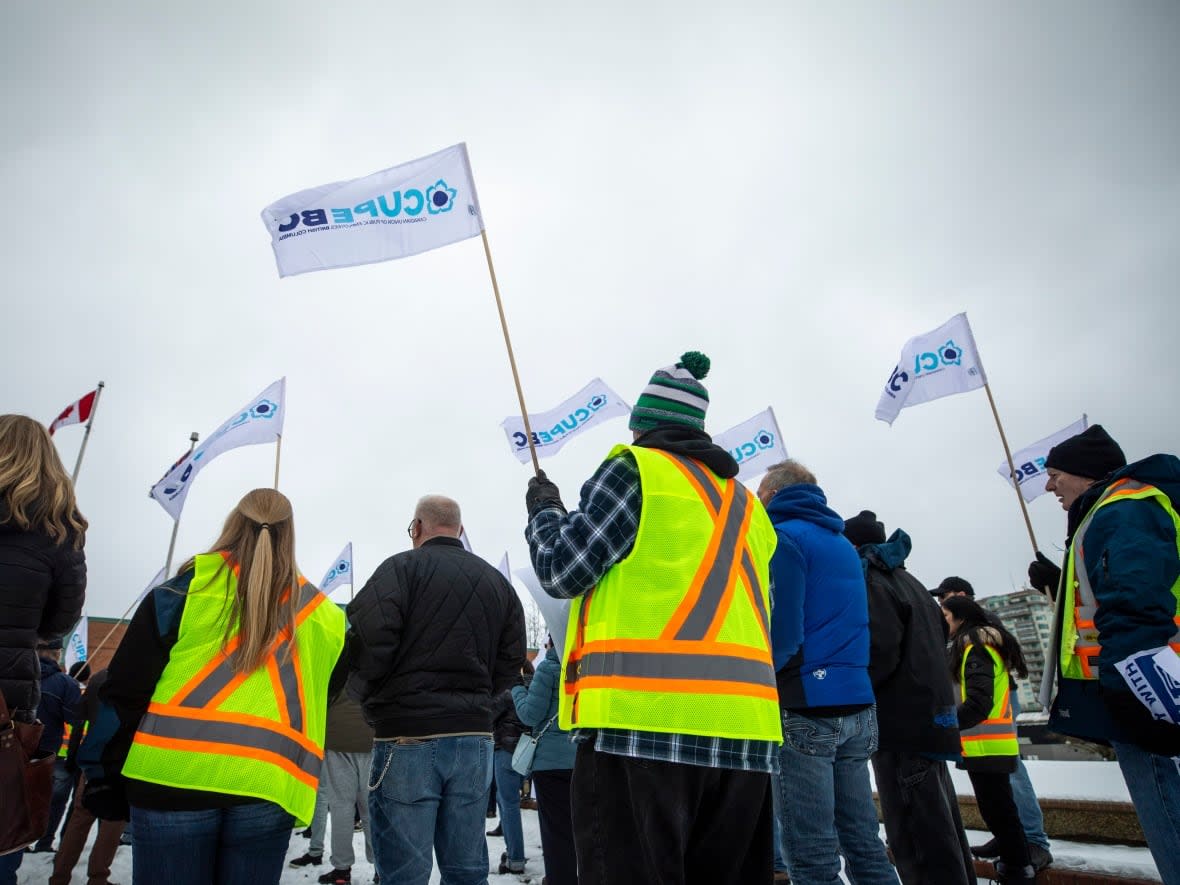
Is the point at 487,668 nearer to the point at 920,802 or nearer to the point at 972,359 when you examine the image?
the point at 920,802

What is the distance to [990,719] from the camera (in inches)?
213

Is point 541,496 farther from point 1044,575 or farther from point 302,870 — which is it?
point 302,870

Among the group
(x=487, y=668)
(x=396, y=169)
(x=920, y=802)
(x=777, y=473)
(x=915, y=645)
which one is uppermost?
(x=396, y=169)

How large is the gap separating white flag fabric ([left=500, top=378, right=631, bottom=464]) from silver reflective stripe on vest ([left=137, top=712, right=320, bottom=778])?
9.16m

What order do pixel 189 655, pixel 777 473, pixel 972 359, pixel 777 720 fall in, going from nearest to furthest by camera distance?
pixel 777 720, pixel 189 655, pixel 777 473, pixel 972 359

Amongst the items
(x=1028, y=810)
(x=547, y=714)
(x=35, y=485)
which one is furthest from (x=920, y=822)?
(x=35, y=485)

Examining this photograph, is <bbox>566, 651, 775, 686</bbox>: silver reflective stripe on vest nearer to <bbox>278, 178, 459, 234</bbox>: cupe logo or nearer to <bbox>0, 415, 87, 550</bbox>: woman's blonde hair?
<bbox>0, 415, 87, 550</bbox>: woman's blonde hair

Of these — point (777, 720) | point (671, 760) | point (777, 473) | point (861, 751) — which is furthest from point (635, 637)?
point (777, 473)

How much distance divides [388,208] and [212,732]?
4299 millimetres

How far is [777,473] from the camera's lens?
4180 millimetres

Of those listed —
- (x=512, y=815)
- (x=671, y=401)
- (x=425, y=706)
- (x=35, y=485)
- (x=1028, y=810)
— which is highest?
(x=35, y=485)

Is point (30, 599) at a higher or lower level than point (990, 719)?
higher

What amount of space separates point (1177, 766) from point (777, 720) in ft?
6.09

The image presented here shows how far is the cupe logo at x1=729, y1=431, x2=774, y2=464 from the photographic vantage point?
40.5 ft
